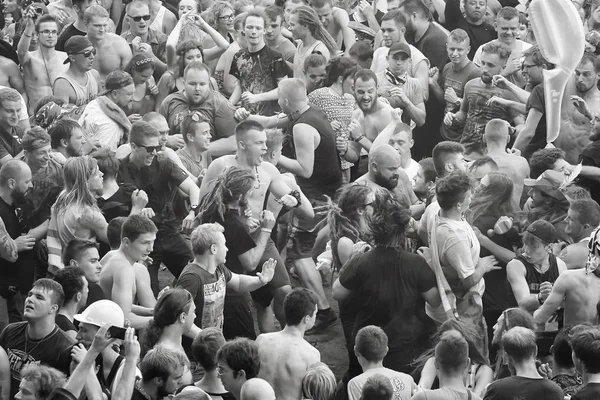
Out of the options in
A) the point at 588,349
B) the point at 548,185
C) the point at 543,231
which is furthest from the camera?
the point at 548,185

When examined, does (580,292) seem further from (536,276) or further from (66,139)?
(66,139)

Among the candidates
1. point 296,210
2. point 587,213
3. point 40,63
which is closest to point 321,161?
point 296,210

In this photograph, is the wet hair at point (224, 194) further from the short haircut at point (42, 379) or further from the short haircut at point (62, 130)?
the short haircut at point (42, 379)

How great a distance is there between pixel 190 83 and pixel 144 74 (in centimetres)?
92

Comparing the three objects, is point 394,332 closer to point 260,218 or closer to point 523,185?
point 260,218

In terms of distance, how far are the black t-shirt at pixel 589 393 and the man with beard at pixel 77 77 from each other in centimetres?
636

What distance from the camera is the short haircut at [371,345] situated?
679 cm

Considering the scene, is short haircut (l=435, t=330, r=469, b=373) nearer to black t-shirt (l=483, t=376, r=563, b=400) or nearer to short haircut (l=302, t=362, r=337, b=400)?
black t-shirt (l=483, t=376, r=563, b=400)

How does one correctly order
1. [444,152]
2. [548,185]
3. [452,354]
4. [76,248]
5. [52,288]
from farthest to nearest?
[444,152]
[548,185]
[76,248]
[52,288]
[452,354]

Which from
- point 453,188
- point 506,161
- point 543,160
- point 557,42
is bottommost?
point 506,161

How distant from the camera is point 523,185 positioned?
9.58 metres

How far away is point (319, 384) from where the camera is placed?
6.70 meters

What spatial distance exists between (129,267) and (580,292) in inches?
114

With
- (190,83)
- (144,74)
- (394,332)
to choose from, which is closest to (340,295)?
(394,332)
